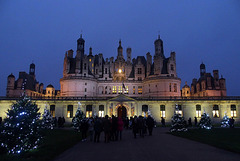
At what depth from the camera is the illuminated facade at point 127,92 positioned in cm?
4675

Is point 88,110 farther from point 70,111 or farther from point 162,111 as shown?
point 162,111

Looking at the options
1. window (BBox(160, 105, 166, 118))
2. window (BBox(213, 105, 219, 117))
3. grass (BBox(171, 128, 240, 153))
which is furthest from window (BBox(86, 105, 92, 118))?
grass (BBox(171, 128, 240, 153))

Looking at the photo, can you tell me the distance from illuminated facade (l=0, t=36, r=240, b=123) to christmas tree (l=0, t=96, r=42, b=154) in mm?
31352

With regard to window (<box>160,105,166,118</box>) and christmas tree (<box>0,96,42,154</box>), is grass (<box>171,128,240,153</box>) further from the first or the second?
window (<box>160,105,166,118</box>)

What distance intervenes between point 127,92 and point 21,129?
45.4 metres

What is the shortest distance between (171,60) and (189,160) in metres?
48.2

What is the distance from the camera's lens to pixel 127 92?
55.7 metres

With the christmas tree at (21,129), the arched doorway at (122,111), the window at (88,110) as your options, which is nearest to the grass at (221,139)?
the christmas tree at (21,129)

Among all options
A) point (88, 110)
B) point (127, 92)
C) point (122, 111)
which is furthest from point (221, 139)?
point (127, 92)

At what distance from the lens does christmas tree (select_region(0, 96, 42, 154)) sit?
409 inches

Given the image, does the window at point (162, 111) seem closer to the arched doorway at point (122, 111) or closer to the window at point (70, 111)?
the arched doorway at point (122, 111)

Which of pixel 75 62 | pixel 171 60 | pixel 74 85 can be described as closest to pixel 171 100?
pixel 171 60

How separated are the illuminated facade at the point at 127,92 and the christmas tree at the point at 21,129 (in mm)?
31352

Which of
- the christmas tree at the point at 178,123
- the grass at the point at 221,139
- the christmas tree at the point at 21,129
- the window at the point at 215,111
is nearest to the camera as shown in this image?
the christmas tree at the point at 21,129
